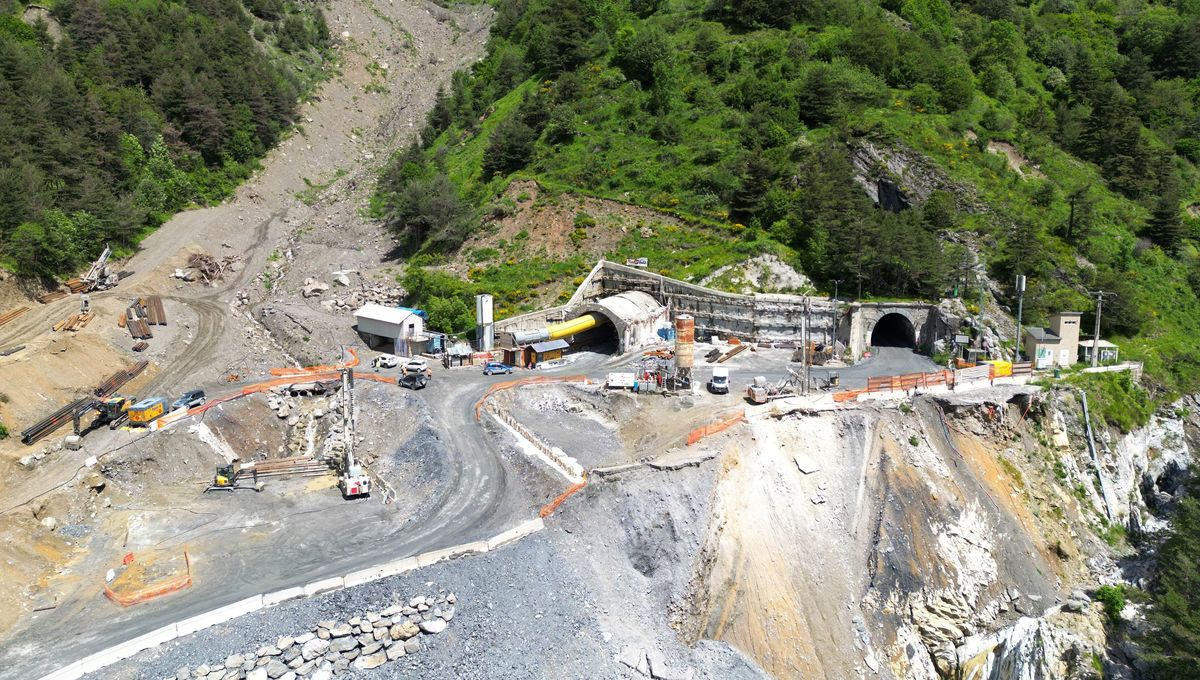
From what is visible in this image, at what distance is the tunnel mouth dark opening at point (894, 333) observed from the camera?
185ft

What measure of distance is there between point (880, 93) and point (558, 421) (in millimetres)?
56169

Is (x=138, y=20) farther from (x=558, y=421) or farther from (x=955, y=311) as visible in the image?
(x=955, y=311)

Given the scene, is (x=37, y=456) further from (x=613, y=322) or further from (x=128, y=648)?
(x=613, y=322)

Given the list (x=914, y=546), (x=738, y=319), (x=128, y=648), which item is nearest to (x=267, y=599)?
(x=128, y=648)

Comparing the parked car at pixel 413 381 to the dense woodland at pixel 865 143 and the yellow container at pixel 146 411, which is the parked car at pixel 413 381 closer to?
the dense woodland at pixel 865 143

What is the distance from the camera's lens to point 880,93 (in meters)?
78.1

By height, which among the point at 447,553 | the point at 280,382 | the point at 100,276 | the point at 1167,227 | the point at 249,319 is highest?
the point at 1167,227

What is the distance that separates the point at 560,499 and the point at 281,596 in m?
12.1

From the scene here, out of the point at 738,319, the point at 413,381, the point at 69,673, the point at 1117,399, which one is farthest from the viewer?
the point at 738,319

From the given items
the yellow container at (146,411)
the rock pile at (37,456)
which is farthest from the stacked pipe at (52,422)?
the yellow container at (146,411)

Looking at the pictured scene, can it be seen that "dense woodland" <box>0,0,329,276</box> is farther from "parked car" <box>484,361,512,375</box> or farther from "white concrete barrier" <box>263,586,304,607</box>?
"white concrete barrier" <box>263,586,304,607</box>

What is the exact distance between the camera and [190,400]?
4175 centimetres

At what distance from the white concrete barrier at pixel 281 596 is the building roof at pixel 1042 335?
4725cm

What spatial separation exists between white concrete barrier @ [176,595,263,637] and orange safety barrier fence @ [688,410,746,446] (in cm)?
2081
